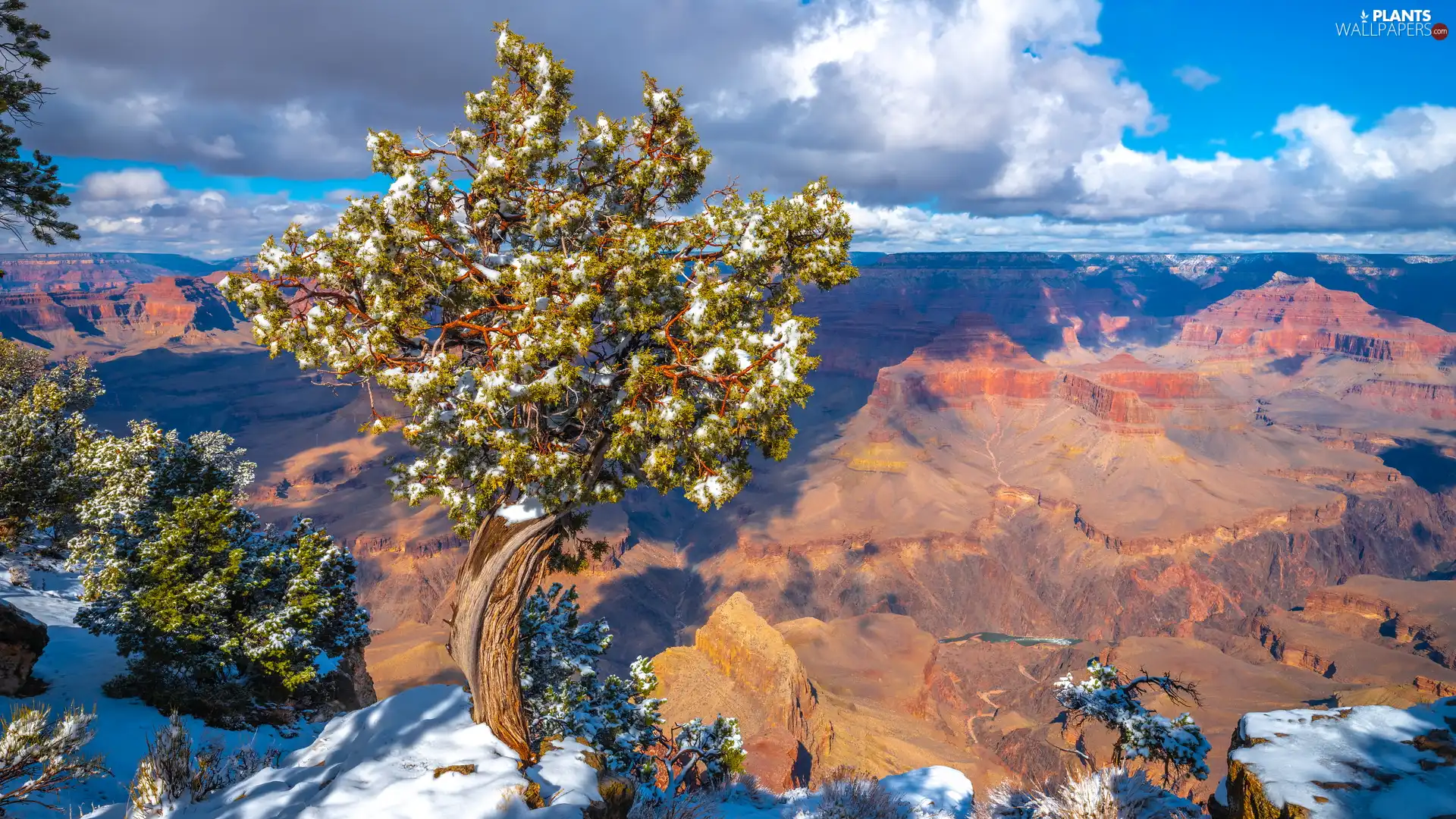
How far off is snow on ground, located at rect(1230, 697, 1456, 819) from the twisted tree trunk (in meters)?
9.39

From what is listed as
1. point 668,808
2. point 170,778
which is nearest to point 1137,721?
point 668,808

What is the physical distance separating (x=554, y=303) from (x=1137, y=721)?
13.5 meters

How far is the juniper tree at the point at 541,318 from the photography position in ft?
25.4

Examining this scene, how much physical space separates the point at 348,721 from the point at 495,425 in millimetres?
6372

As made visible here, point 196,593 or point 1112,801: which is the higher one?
point 196,593

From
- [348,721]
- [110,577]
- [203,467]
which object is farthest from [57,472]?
[348,721]

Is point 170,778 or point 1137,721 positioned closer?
point 170,778

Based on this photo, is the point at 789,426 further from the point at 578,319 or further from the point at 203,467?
the point at 203,467

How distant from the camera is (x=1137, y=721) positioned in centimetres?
1223

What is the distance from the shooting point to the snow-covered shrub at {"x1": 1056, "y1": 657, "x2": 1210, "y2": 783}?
11.8 meters

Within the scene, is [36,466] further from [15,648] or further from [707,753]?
[707,753]

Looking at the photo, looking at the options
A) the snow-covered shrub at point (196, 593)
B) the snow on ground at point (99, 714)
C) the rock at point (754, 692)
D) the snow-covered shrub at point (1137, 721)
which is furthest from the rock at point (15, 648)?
the rock at point (754, 692)

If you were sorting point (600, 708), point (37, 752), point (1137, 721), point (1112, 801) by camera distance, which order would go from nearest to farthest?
point (37, 752) < point (1112, 801) < point (1137, 721) < point (600, 708)

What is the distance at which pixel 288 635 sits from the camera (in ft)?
54.0
